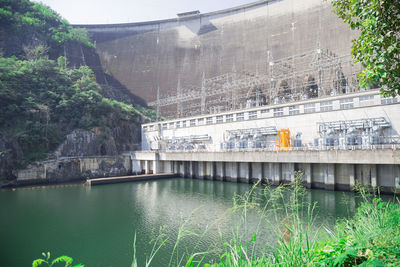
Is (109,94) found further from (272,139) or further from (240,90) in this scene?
(272,139)

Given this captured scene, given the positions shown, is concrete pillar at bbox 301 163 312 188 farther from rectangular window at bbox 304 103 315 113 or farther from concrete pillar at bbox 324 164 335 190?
rectangular window at bbox 304 103 315 113

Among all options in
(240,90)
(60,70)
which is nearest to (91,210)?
(60,70)

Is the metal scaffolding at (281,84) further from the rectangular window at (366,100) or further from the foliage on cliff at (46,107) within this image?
the foliage on cliff at (46,107)

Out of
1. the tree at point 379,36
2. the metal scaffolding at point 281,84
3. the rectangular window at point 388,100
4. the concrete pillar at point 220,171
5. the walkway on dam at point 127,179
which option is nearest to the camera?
the tree at point 379,36

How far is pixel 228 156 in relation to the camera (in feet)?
72.4

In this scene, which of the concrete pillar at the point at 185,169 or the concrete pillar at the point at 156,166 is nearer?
the concrete pillar at the point at 185,169

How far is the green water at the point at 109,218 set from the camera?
329 inches

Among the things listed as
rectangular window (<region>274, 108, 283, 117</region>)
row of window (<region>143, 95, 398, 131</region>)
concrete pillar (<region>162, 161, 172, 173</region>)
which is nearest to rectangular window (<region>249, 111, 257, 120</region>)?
row of window (<region>143, 95, 398, 131</region>)

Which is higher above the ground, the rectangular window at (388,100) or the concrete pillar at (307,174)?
the rectangular window at (388,100)

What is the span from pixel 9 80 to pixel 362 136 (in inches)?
1324

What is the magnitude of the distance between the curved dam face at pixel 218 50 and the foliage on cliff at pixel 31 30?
16.0 ft

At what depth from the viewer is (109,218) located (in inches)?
484

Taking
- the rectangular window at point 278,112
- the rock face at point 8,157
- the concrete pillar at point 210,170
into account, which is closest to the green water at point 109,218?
the rock face at point 8,157

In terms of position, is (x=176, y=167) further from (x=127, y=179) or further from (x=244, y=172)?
(x=244, y=172)
